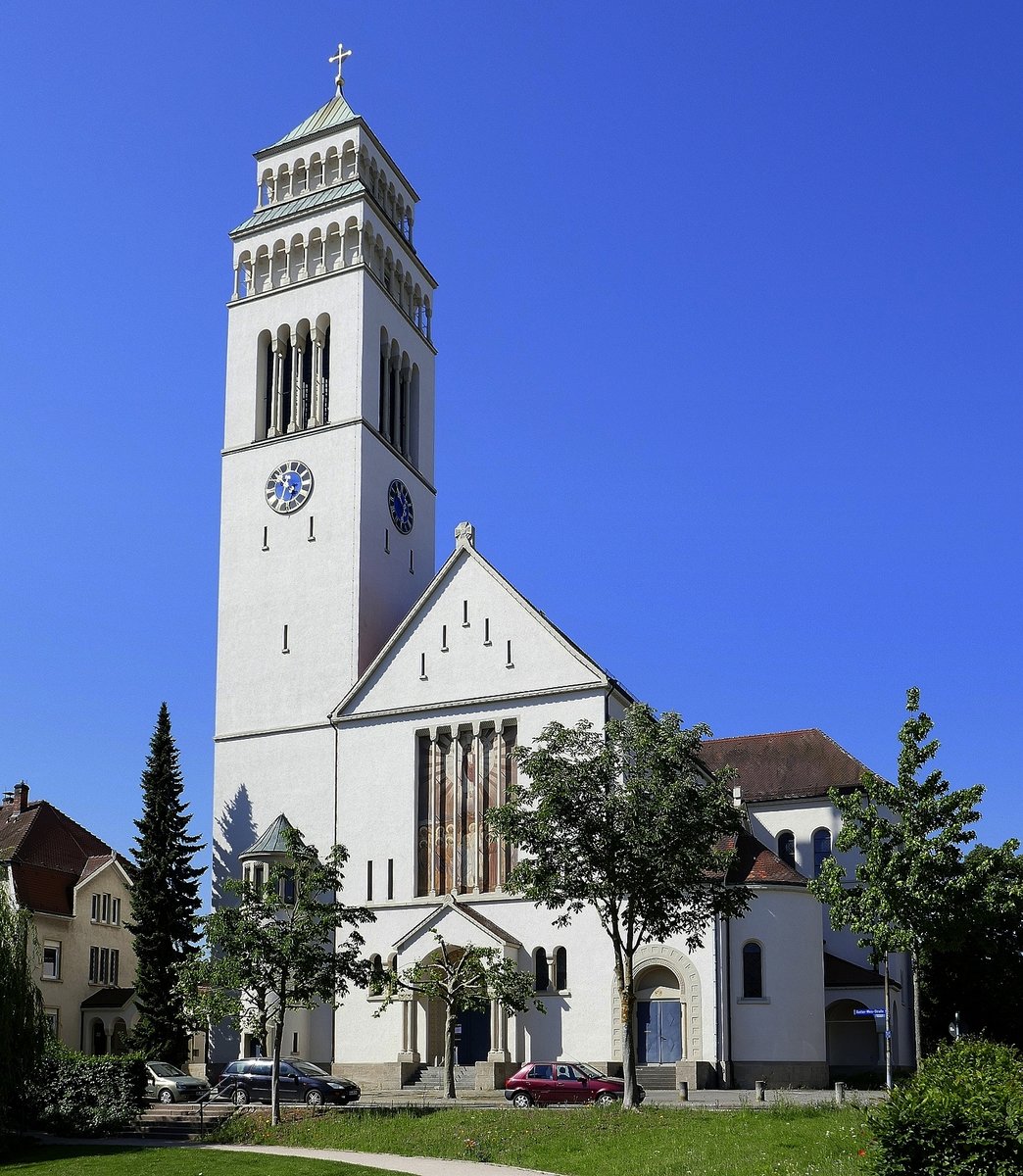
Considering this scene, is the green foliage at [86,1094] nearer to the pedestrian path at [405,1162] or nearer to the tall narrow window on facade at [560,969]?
the pedestrian path at [405,1162]

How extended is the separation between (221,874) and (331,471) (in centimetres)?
1607

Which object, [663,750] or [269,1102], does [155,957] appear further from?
[663,750]

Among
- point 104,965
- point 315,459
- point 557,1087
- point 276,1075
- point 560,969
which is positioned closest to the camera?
point 276,1075

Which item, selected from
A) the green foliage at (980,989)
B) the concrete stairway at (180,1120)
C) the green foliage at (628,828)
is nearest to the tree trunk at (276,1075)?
the concrete stairway at (180,1120)

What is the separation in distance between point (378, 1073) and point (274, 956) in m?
11.1

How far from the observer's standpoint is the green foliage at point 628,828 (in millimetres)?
32656

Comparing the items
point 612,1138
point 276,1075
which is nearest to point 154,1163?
point 276,1075

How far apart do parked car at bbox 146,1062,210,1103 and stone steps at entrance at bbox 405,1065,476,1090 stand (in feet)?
21.3

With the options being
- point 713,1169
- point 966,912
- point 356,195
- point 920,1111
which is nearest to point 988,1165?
point 920,1111

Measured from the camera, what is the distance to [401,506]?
2212 inches

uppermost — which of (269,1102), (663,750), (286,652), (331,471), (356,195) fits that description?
(356,195)

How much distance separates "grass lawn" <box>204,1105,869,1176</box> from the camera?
2283 centimetres

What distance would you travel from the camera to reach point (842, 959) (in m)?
52.2

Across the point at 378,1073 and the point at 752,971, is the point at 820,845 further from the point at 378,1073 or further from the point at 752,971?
the point at 378,1073
